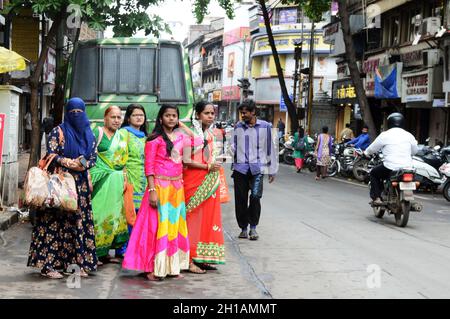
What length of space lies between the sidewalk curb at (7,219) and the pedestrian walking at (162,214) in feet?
13.3

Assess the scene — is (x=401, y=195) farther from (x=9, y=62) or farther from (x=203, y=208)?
(x=9, y=62)

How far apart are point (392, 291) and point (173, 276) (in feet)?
6.87

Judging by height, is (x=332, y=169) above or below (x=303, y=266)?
below

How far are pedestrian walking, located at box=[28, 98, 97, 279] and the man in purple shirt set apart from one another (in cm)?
305

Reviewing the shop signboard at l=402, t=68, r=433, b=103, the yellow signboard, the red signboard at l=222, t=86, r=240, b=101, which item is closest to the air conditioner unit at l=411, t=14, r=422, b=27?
the shop signboard at l=402, t=68, r=433, b=103

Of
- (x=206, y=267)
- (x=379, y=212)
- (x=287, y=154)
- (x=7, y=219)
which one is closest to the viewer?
(x=206, y=267)

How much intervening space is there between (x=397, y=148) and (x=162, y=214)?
19.9 ft

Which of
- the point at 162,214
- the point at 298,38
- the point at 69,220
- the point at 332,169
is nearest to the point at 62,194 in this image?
the point at 69,220

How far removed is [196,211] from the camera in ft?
26.3

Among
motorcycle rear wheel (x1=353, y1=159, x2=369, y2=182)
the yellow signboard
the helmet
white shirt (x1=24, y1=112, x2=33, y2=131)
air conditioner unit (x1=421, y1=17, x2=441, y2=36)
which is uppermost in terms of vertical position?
the yellow signboard

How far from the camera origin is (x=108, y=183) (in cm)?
832

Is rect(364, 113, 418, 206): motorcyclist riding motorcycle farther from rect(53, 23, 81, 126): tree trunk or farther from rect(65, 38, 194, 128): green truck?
rect(53, 23, 81, 126): tree trunk

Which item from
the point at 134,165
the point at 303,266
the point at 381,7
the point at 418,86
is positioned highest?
the point at 381,7

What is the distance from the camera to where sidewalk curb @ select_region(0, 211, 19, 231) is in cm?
1109
